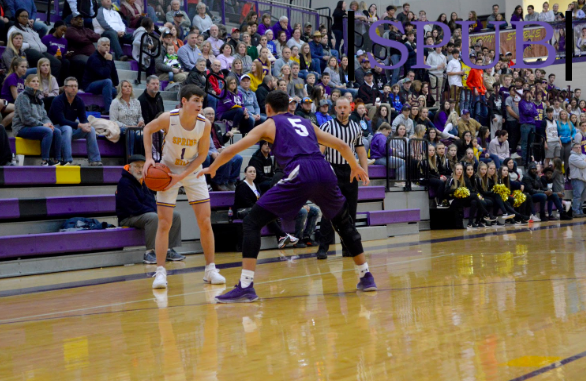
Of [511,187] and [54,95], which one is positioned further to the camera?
[511,187]

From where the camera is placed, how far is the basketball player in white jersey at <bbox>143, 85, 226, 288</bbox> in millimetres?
6312

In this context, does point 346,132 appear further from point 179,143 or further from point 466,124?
point 466,124

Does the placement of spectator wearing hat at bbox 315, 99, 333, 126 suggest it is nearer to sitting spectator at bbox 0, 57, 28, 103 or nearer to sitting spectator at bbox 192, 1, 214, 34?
sitting spectator at bbox 192, 1, 214, 34

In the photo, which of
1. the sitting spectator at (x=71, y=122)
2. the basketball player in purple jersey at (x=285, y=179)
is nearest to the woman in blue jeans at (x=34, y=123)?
the sitting spectator at (x=71, y=122)

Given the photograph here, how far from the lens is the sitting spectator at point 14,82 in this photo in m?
10.2

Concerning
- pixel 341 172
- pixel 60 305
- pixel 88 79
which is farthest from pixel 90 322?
pixel 88 79

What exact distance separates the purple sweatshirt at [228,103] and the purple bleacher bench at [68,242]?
13.1 feet

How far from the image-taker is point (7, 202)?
8.48 metres

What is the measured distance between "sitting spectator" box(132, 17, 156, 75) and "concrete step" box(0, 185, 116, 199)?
11.5 feet

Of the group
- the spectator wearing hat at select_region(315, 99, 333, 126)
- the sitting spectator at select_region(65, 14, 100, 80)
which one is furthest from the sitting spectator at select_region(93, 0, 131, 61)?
the spectator wearing hat at select_region(315, 99, 333, 126)

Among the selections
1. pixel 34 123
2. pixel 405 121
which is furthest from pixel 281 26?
pixel 34 123

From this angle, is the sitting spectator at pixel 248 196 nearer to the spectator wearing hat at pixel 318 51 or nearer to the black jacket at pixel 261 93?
the black jacket at pixel 261 93

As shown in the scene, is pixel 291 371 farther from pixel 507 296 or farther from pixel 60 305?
pixel 60 305

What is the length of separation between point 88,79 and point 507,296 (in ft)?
28.6
